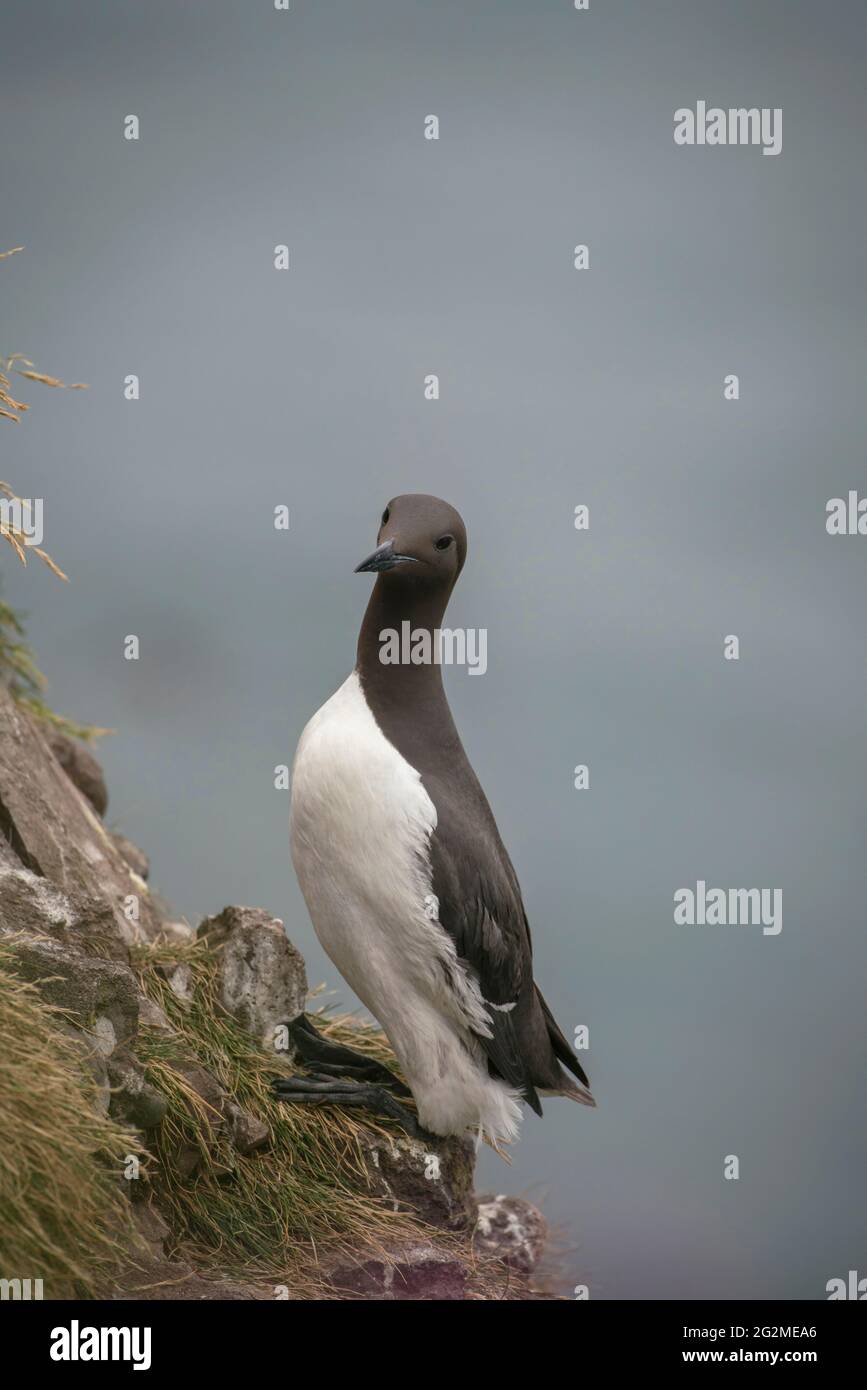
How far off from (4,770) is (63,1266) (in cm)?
173

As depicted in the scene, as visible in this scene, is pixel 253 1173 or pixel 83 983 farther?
pixel 253 1173

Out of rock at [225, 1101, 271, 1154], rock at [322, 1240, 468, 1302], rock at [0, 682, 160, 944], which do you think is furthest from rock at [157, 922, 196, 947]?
rock at [322, 1240, 468, 1302]

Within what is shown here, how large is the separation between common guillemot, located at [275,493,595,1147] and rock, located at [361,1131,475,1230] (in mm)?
84

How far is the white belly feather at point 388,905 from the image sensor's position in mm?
4578

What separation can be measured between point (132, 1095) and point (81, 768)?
7.70 ft

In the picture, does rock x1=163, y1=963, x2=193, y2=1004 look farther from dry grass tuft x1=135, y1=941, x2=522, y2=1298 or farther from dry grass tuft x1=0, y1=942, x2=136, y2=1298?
dry grass tuft x1=0, y1=942, x2=136, y2=1298

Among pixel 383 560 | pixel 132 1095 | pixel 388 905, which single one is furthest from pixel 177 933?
pixel 383 560

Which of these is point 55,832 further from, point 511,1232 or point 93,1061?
point 511,1232

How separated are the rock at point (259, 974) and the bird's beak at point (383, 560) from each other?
1.29 m

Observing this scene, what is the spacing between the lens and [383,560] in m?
4.45

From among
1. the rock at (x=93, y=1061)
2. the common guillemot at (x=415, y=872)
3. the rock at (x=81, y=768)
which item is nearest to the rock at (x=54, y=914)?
the rock at (x=93, y=1061)

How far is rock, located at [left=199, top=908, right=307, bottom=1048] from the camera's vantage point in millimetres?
4992
